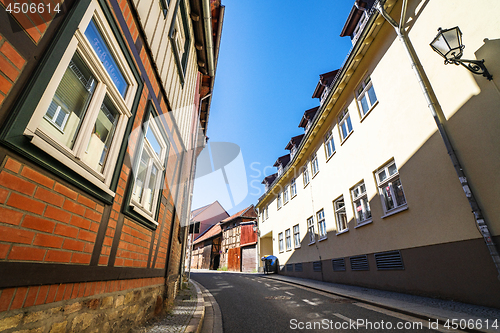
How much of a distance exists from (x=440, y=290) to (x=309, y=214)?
887cm

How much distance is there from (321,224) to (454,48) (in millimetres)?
9737

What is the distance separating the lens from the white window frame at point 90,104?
1.63 m

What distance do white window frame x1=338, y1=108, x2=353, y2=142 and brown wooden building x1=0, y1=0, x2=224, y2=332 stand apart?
8.76 meters

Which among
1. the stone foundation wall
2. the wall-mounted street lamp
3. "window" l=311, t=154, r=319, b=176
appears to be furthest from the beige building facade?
the stone foundation wall

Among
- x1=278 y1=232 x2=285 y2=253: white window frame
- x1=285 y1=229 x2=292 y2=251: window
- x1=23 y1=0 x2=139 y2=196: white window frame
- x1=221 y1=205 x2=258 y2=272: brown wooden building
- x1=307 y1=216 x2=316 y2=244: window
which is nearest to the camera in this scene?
x1=23 y1=0 x2=139 y2=196: white window frame

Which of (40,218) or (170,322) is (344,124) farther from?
(40,218)

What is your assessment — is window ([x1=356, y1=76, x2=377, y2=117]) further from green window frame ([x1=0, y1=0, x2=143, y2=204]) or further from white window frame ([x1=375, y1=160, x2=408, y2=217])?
green window frame ([x1=0, y1=0, x2=143, y2=204])

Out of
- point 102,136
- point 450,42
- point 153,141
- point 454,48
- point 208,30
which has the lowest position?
point 102,136

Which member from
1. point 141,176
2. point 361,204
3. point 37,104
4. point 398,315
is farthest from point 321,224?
point 37,104

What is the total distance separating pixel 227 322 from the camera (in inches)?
181

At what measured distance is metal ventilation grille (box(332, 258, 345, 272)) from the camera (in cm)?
1015

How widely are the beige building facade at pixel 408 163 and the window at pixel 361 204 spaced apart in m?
0.04

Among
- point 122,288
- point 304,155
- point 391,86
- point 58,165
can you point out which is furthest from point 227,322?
point 304,155

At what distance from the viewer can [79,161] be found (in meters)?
2.05
